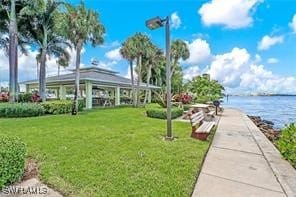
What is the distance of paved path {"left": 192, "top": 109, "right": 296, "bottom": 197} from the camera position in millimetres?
4055

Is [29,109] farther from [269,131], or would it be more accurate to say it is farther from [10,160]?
[269,131]

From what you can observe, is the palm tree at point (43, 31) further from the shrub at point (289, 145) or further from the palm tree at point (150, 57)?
the shrub at point (289, 145)

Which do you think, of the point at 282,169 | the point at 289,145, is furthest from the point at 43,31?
the point at 282,169

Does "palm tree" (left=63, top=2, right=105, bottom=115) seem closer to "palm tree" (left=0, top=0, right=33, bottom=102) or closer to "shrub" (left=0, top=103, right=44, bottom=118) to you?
"shrub" (left=0, top=103, right=44, bottom=118)

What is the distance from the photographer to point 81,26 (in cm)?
1594

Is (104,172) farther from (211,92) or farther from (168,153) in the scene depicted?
(211,92)

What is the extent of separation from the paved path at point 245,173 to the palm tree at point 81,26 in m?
12.2

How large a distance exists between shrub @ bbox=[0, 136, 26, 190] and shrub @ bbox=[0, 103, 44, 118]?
1172cm

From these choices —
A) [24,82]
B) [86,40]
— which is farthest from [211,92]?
[24,82]

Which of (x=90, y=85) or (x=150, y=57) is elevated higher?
(x=150, y=57)

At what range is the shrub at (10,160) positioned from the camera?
3.79 meters

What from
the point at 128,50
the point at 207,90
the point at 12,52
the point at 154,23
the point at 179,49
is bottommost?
the point at 207,90

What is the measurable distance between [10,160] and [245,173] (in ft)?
14.0

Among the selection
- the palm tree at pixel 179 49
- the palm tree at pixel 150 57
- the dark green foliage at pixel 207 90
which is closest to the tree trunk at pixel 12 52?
the palm tree at pixel 150 57
